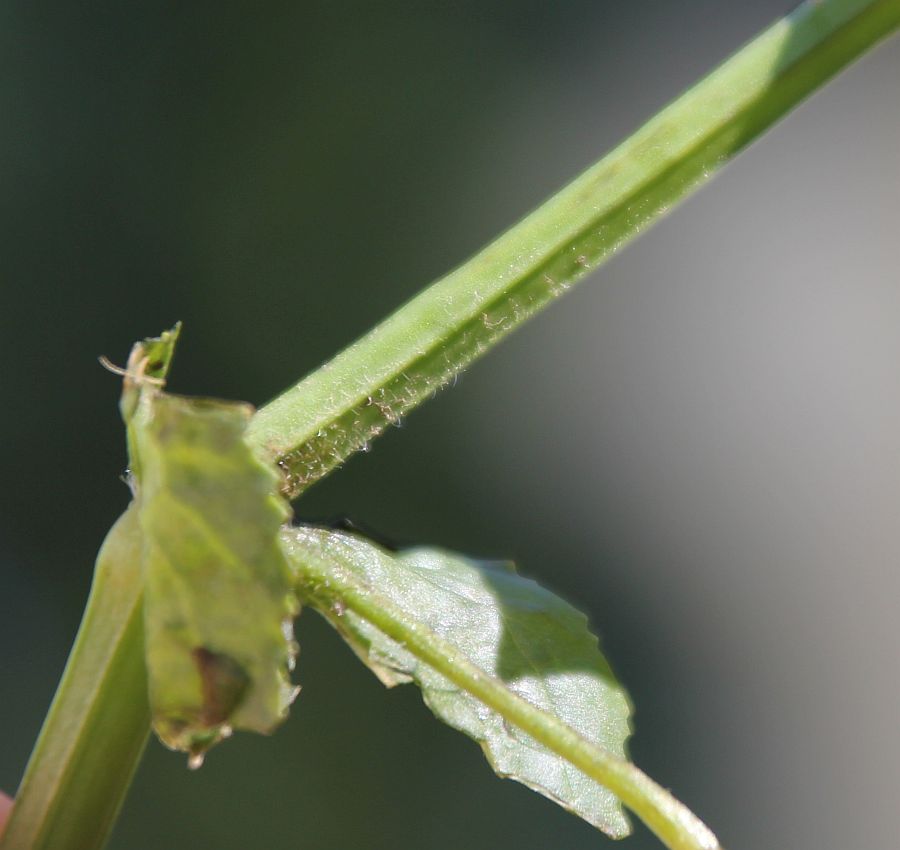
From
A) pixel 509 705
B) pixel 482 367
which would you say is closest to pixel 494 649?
pixel 509 705

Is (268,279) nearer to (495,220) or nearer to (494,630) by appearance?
(495,220)

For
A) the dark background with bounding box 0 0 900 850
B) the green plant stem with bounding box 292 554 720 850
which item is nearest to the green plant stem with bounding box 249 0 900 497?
the green plant stem with bounding box 292 554 720 850

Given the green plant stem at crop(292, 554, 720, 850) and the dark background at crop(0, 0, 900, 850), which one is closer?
the green plant stem at crop(292, 554, 720, 850)

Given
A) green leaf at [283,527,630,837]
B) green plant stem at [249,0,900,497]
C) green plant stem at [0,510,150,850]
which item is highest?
green plant stem at [249,0,900,497]

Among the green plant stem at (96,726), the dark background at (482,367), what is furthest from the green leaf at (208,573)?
the dark background at (482,367)

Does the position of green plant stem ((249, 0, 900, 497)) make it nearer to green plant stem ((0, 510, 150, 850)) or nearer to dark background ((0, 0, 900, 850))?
green plant stem ((0, 510, 150, 850))
